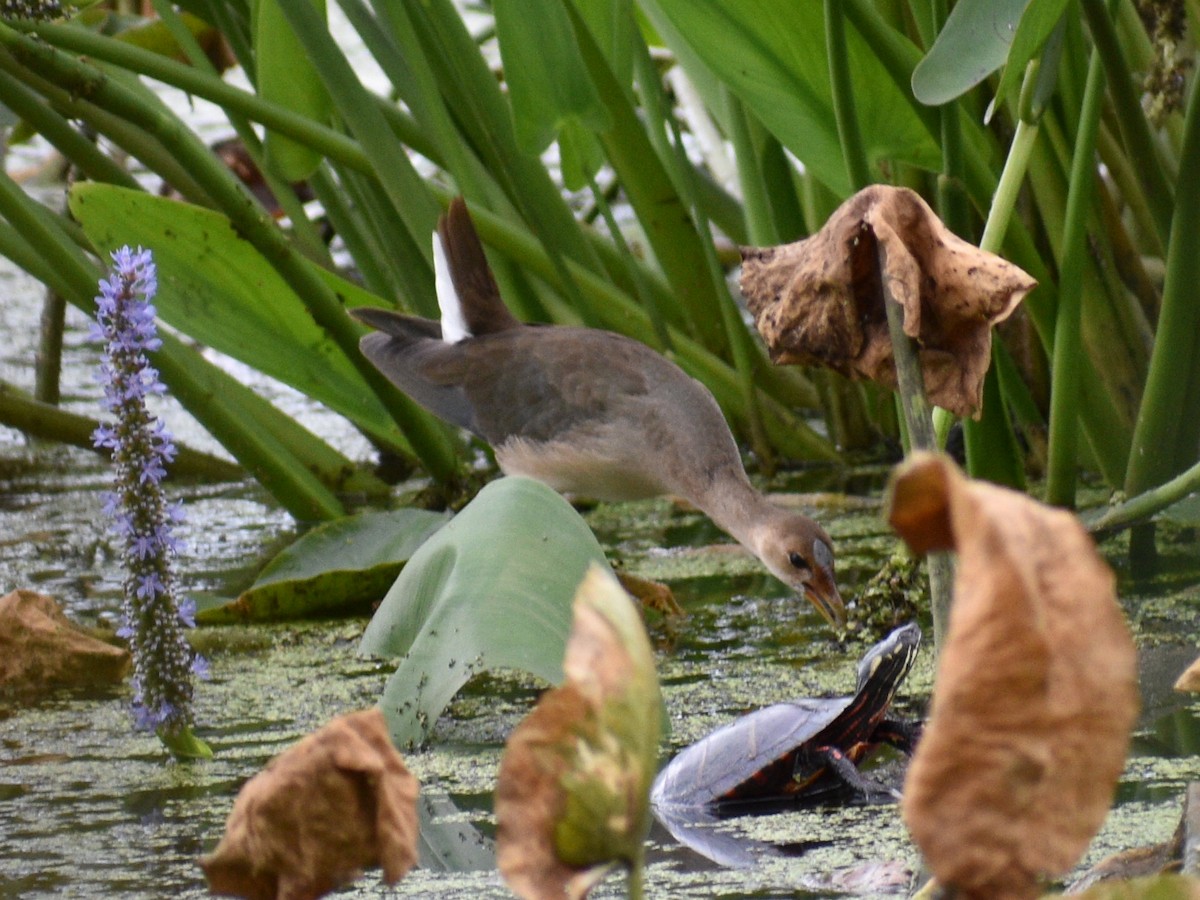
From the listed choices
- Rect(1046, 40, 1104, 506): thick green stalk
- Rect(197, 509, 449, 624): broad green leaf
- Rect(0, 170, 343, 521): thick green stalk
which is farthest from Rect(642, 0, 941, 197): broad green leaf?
Rect(0, 170, 343, 521): thick green stalk

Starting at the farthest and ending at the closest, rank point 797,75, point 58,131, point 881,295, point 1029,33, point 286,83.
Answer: point 286,83 < point 58,131 < point 797,75 < point 1029,33 < point 881,295

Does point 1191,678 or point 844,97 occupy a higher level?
point 844,97

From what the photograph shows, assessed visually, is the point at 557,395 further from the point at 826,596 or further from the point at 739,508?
the point at 826,596

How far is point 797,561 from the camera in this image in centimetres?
287

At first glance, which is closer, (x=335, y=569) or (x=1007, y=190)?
(x=1007, y=190)

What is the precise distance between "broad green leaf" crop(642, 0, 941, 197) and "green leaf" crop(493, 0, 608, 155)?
0.34 metres

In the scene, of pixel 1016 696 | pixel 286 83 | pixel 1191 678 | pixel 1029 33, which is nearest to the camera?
pixel 1016 696

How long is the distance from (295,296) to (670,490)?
875 mm

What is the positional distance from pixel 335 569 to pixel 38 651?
557 mm

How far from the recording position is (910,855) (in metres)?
1.57

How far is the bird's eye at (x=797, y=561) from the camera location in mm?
2848

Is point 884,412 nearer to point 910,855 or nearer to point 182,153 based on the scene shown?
point 182,153

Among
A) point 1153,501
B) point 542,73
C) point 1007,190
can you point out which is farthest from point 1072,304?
point 542,73

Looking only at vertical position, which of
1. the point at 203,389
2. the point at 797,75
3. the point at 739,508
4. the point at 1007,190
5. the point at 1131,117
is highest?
the point at 797,75
